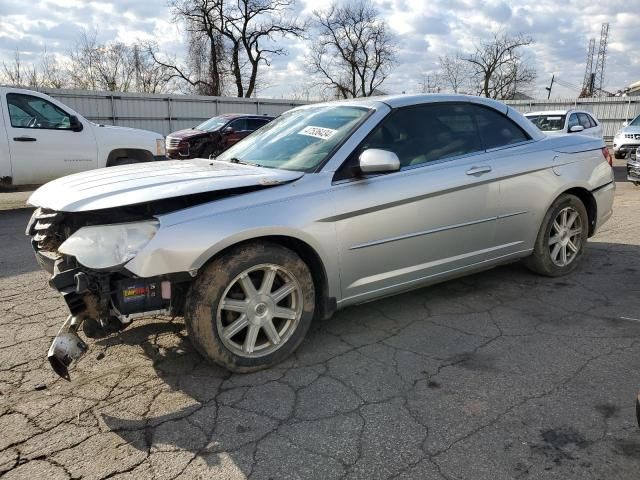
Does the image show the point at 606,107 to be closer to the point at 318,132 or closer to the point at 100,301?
the point at 318,132

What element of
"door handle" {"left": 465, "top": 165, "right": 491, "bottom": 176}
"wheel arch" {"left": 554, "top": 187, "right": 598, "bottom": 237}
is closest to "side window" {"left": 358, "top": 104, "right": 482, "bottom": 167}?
"door handle" {"left": 465, "top": 165, "right": 491, "bottom": 176}

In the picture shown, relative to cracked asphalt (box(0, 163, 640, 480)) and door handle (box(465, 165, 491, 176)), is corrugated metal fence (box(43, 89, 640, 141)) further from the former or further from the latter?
door handle (box(465, 165, 491, 176))

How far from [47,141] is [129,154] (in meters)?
1.44

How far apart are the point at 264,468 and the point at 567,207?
381 centimetres

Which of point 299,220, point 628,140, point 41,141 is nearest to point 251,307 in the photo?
point 299,220

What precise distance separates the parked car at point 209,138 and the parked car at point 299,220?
11340mm

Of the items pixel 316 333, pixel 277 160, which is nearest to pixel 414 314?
pixel 316 333

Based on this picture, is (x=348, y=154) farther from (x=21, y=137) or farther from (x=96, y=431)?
(x=21, y=137)

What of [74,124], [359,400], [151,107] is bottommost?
[359,400]

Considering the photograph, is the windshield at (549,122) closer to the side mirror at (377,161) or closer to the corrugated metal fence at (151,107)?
the side mirror at (377,161)

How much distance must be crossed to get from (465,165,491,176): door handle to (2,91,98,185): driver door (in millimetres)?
7500

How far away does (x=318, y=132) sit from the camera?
374 centimetres

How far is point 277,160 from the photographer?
3656mm

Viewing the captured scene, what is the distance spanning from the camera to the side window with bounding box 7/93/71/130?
28.0 feet
